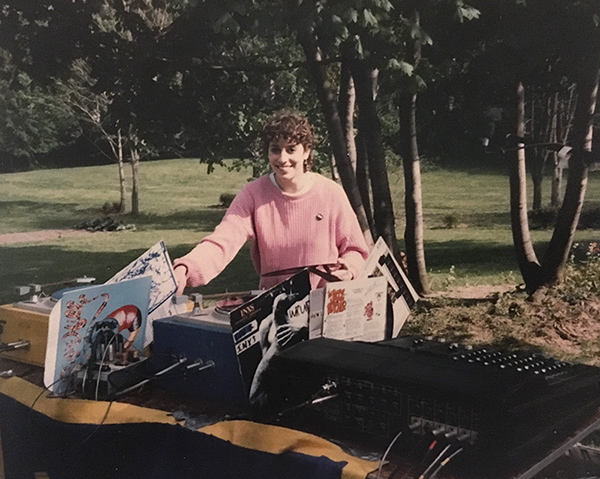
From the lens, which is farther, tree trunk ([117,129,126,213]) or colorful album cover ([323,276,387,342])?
tree trunk ([117,129,126,213])

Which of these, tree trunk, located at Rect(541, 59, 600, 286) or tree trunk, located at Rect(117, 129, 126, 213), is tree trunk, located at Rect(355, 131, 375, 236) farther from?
tree trunk, located at Rect(117, 129, 126, 213)

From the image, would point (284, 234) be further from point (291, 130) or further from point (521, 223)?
point (521, 223)

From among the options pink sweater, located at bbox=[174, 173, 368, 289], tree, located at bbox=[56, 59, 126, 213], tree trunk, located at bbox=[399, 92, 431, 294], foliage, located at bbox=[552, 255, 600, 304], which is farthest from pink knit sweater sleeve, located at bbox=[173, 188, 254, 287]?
foliage, located at bbox=[552, 255, 600, 304]

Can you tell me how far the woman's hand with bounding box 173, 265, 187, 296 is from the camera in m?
1.97

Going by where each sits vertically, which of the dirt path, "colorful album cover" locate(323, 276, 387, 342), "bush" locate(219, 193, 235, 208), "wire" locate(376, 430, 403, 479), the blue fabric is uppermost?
"bush" locate(219, 193, 235, 208)

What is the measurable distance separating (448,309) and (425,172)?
16.6 inches

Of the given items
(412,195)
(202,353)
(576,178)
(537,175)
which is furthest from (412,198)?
(202,353)

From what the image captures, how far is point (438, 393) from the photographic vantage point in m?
1.34

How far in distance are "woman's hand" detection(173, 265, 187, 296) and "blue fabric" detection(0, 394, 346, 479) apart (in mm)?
419

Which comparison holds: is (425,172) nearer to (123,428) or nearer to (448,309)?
(448,309)

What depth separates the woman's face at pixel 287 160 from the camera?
79.7 inches

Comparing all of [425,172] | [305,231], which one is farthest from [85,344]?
[425,172]

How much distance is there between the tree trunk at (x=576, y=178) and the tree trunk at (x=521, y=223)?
0.03 meters

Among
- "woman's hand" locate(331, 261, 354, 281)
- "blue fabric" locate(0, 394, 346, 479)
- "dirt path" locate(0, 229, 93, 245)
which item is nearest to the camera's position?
"blue fabric" locate(0, 394, 346, 479)
